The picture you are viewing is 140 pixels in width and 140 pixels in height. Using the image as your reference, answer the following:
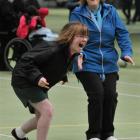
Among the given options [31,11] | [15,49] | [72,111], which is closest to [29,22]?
[31,11]

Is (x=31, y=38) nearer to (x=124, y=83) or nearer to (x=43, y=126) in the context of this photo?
(x=124, y=83)

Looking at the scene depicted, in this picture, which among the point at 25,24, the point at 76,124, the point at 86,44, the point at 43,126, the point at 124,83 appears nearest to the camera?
the point at 43,126

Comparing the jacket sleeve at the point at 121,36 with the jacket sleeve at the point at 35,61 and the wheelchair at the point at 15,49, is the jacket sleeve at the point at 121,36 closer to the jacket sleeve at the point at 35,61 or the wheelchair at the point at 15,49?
the jacket sleeve at the point at 35,61

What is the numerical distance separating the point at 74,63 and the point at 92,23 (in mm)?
499

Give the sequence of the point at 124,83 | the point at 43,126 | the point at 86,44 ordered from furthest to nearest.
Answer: the point at 124,83
the point at 86,44
the point at 43,126

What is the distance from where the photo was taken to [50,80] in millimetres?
7801

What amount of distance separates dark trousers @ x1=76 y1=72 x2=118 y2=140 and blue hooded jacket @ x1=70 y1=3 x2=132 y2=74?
95 millimetres

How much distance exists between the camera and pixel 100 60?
8.36 m

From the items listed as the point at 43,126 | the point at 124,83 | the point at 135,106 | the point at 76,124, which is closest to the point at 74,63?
the point at 43,126

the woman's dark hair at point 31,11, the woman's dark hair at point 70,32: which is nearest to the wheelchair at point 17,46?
the woman's dark hair at point 31,11

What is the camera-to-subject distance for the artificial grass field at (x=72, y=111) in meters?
9.32

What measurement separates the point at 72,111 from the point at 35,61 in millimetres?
3552

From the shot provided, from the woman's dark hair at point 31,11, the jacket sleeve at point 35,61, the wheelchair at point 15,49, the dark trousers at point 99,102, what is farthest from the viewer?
the woman's dark hair at point 31,11

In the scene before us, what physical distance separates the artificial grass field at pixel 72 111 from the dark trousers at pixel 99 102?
0.61 m
